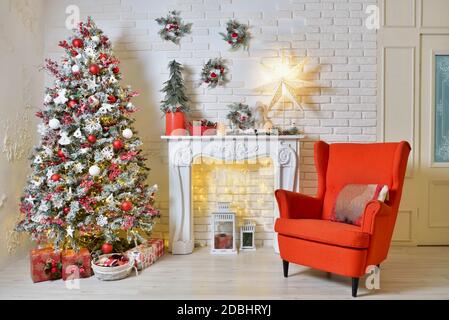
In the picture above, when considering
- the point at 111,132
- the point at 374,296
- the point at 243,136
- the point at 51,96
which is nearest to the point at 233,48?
the point at 243,136

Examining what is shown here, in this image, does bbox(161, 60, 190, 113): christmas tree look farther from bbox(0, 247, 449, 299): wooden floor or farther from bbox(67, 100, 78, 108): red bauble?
bbox(0, 247, 449, 299): wooden floor

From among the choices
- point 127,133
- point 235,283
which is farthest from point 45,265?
point 235,283

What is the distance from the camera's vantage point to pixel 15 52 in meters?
3.45

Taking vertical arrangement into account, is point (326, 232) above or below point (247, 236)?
above

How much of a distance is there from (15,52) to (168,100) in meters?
1.49

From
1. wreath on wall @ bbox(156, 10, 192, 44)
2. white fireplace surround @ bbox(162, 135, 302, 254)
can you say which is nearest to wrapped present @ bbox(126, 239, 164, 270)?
white fireplace surround @ bbox(162, 135, 302, 254)

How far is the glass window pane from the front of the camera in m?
3.96

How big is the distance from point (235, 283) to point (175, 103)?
73.8 inches

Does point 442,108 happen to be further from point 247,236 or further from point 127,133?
point 127,133

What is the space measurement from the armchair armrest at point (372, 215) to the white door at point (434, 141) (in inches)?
68.4

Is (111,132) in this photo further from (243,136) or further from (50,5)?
(50,5)

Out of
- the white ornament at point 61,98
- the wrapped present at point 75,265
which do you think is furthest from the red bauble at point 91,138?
the wrapped present at point 75,265

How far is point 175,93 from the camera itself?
12.3ft

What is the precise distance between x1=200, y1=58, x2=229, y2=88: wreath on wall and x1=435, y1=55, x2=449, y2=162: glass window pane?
2304 mm
